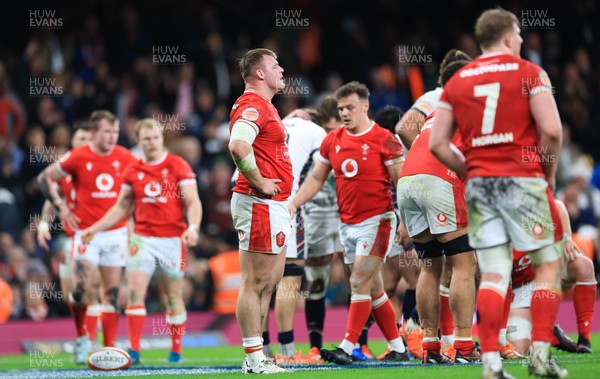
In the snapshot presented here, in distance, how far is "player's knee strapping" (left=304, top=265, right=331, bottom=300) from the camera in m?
11.3

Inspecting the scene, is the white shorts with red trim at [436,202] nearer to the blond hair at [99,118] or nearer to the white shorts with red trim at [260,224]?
the white shorts with red trim at [260,224]

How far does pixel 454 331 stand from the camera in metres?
9.39

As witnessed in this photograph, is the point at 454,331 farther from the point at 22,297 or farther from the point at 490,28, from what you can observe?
the point at 22,297

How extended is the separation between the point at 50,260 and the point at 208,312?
9.29 ft

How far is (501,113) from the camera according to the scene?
6957mm

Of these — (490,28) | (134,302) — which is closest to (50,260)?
(134,302)
